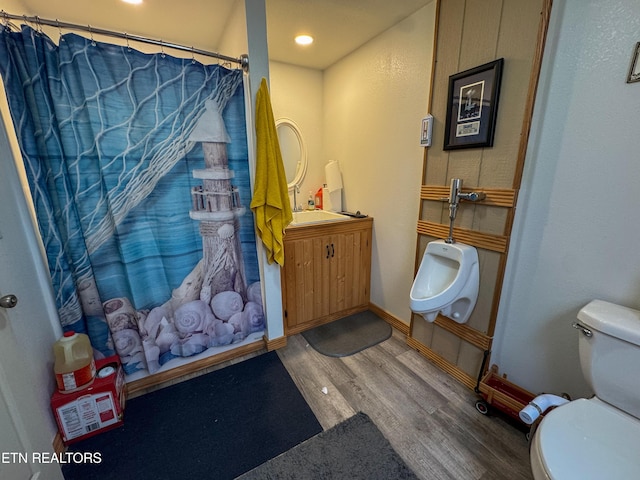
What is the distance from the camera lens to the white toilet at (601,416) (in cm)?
78

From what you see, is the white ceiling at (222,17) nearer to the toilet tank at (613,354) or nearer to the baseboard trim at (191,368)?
the toilet tank at (613,354)

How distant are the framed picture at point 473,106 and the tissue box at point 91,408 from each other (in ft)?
7.48

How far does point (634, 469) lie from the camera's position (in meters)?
0.76

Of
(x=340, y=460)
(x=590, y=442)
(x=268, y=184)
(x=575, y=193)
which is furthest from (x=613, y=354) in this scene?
(x=268, y=184)

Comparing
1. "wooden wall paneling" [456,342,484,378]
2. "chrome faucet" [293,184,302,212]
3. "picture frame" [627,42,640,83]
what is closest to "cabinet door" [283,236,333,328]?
"chrome faucet" [293,184,302,212]

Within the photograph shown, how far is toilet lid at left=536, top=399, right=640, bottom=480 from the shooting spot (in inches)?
30.1

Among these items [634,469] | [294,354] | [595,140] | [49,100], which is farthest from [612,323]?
[49,100]

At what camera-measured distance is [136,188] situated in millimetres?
1405

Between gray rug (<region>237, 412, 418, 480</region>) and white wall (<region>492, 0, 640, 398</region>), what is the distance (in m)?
0.88

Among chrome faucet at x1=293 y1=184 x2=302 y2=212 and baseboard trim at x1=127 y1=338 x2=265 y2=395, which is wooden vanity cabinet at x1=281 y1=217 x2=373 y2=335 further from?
chrome faucet at x1=293 y1=184 x2=302 y2=212

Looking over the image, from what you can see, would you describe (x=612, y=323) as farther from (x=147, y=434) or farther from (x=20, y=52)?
(x=20, y=52)

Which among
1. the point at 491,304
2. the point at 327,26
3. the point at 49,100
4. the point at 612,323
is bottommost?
the point at 491,304

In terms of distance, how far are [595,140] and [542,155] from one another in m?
0.18

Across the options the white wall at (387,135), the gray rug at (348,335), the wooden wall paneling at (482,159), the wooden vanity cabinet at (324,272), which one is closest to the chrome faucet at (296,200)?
the white wall at (387,135)
